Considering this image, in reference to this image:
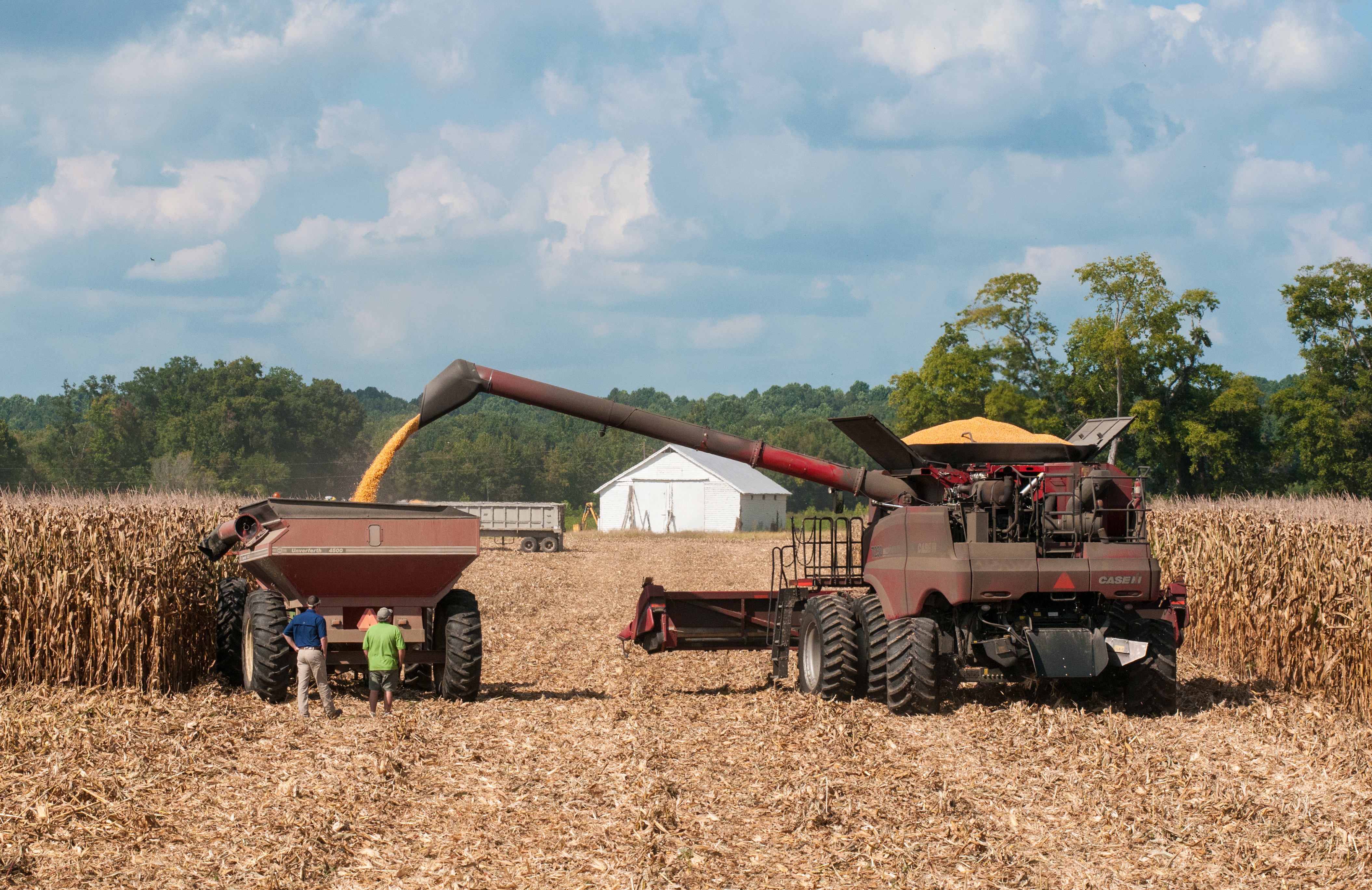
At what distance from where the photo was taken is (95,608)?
41.7 ft

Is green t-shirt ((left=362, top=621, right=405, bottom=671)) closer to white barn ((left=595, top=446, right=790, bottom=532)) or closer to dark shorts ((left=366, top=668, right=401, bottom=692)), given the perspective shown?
→ dark shorts ((left=366, top=668, right=401, bottom=692))

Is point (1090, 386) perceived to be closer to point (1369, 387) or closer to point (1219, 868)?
point (1369, 387)

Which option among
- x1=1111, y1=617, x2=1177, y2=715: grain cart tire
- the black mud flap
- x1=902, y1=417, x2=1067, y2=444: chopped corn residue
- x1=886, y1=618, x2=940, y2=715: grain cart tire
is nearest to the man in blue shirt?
x1=886, y1=618, x2=940, y2=715: grain cart tire

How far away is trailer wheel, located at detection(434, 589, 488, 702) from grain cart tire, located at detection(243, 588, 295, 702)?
164cm

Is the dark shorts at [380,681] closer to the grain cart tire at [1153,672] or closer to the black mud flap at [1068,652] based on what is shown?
the black mud flap at [1068,652]

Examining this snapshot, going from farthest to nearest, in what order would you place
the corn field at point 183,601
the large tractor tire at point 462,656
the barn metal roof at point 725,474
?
the barn metal roof at point 725,474
the large tractor tire at point 462,656
the corn field at point 183,601

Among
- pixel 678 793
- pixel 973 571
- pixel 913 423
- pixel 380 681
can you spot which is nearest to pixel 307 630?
pixel 380 681

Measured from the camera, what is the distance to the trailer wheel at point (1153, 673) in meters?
12.3

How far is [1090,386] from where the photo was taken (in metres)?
59.1

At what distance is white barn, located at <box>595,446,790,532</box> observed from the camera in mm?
74188

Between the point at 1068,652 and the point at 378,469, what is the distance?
925cm

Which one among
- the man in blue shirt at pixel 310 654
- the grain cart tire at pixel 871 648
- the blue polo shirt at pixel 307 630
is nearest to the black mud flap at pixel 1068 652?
the grain cart tire at pixel 871 648

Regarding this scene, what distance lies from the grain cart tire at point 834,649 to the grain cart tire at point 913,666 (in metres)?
0.69

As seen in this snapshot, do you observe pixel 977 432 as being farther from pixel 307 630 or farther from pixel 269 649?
pixel 269 649
